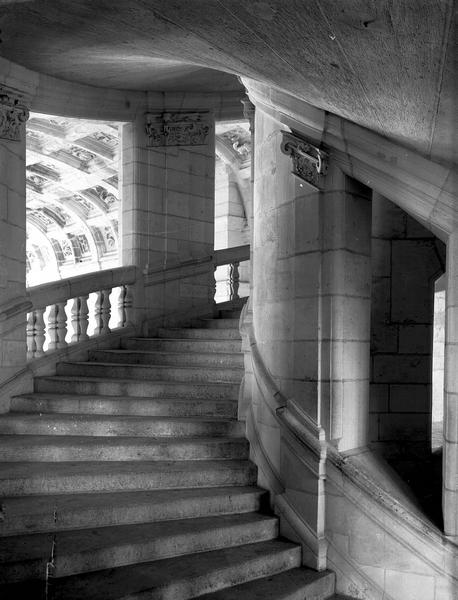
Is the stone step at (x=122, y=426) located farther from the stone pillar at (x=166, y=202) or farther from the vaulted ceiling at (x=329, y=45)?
the vaulted ceiling at (x=329, y=45)

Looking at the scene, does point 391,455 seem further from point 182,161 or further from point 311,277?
point 182,161

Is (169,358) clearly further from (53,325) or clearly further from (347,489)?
(347,489)

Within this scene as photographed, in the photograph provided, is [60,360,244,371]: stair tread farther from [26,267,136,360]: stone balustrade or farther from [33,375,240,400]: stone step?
[26,267,136,360]: stone balustrade

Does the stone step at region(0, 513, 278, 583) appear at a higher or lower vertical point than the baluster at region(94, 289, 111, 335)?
lower

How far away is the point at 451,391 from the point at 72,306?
14.1 feet

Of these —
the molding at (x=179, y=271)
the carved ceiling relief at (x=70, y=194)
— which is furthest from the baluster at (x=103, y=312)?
the carved ceiling relief at (x=70, y=194)

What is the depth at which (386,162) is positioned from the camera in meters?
3.54

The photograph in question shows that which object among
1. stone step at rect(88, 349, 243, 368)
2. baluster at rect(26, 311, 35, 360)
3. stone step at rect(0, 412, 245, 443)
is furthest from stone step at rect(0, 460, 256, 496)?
baluster at rect(26, 311, 35, 360)

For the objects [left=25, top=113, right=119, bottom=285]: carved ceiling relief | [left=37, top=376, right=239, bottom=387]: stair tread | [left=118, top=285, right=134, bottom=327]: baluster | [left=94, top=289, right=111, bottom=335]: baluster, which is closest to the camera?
[left=37, top=376, right=239, bottom=387]: stair tread

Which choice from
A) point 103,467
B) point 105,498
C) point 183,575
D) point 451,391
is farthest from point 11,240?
point 451,391

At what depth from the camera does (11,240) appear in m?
5.85

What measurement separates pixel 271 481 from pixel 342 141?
235 centimetres

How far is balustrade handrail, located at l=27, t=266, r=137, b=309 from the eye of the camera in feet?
19.9

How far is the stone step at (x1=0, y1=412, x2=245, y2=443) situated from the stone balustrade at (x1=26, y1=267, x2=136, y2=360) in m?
1.25
